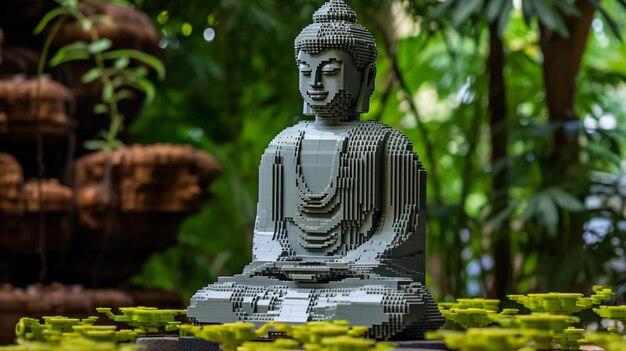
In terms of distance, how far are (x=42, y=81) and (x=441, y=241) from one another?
4.04m

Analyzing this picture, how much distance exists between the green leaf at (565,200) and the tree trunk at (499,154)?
2.59ft

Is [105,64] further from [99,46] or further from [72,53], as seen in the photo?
[99,46]

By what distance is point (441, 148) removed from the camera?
43.7 ft

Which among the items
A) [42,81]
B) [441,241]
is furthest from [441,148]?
[42,81]

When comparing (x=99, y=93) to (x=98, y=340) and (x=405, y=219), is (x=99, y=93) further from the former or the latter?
(x=98, y=340)

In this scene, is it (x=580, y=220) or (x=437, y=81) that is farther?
(x=437, y=81)

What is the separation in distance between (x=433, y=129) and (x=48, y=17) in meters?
5.28

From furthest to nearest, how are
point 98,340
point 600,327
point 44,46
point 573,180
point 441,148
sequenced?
point 441,148 → point 44,46 → point 573,180 → point 600,327 → point 98,340

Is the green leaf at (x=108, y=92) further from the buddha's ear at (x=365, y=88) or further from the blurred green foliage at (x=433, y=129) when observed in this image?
the buddha's ear at (x=365, y=88)

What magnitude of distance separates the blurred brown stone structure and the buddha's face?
320 centimetres

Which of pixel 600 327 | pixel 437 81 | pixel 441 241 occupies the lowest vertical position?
pixel 600 327

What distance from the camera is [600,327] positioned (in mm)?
9820

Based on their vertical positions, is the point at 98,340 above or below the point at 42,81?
below

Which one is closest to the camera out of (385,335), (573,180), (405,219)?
(385,335)
